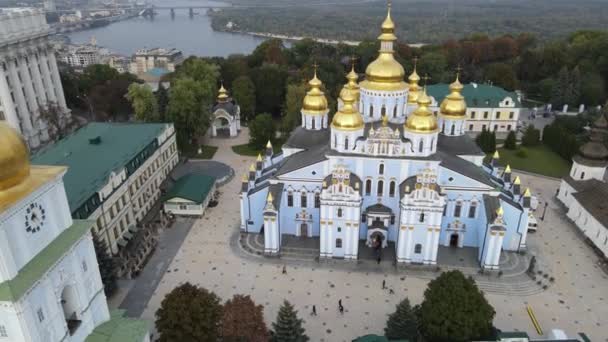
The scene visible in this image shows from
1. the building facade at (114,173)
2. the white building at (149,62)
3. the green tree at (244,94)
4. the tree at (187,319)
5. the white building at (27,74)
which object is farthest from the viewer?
the white building at (149,62)

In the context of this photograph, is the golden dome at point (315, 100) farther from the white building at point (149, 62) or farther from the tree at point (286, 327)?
the white building at point (149, 62)

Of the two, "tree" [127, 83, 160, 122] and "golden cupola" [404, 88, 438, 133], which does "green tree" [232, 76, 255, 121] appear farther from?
"golden cupola" [404, 88, 438, 133]

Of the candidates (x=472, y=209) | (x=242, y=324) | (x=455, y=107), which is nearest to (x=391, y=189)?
(x=472, y=209)

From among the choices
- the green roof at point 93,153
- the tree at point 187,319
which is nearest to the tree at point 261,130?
the green roof at point 93,153

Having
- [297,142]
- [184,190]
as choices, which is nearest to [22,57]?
[184,190]

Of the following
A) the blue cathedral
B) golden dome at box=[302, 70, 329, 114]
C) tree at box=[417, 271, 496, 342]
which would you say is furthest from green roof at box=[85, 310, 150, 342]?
golden dome at box=[302, 70, 329, 114]

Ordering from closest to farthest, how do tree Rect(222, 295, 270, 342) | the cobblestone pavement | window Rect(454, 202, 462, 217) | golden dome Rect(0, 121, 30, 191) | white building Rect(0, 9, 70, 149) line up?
golden dome Rect(0, 121, 30, 191)
tree Rect(222, 295, 270, 342)
the cobblestone pavement
window Rect(454, 202, 462, 217)
white building Rect(0, 9, 70, 149)
